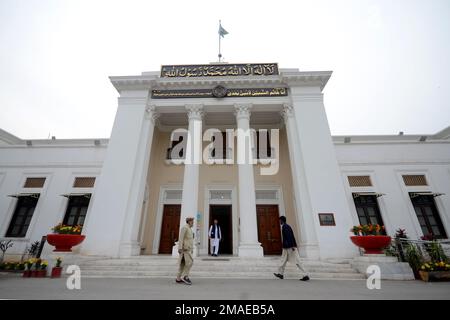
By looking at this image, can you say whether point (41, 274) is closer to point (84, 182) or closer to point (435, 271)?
point (84, 182)

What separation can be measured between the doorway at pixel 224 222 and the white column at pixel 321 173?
5026 mm

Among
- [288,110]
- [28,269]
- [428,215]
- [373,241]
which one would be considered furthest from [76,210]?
[428,215]

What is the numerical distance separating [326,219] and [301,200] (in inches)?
47.5

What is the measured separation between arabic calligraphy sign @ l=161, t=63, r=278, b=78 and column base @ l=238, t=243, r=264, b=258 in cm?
900

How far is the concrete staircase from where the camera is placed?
6430mm

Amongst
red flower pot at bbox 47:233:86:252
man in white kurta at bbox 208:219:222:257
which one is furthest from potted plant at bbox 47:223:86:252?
man in white kurta at bbox 208:219:222:257

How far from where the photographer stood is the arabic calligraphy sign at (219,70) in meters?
12.1

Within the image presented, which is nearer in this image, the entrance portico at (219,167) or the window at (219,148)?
the entrance portico at (219,167)

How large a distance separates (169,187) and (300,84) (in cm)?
946

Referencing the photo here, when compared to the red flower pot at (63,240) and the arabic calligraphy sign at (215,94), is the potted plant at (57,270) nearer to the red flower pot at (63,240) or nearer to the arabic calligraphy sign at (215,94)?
the red flower pot at (63,240)

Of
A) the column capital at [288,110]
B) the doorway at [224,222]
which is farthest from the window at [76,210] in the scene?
the column capital at [288,110]

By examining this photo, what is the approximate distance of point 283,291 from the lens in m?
4.29

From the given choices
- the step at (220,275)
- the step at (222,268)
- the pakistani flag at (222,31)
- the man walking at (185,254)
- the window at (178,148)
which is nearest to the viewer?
the man walking at (185,254)
